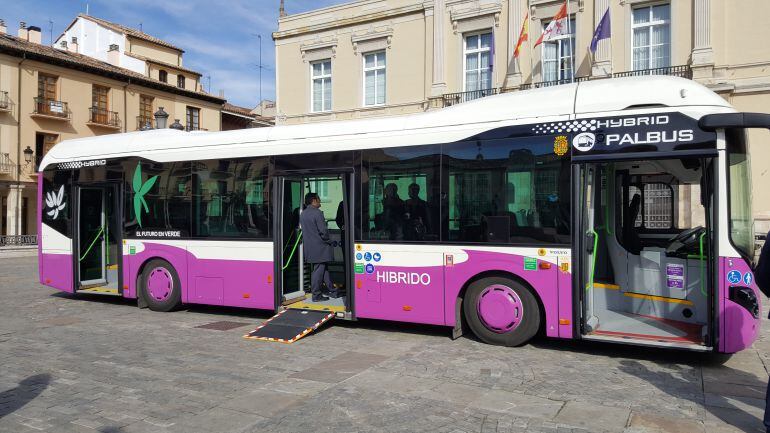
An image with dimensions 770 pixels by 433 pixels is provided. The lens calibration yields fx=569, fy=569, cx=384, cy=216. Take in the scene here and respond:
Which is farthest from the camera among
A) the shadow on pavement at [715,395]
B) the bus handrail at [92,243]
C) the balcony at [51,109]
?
the balcony at [51,109]

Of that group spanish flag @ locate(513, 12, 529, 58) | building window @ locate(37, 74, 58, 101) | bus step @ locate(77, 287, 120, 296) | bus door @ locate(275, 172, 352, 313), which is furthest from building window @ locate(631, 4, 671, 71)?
Result: building window @ locate(37, 74, 58, 101)

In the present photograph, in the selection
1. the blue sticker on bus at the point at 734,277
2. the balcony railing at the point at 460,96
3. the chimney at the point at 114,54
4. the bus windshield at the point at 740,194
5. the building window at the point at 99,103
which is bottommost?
the blue sticker on bus at the point at 734,277

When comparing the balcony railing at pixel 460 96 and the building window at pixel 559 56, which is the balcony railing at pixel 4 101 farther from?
the building window at pixel 559 56

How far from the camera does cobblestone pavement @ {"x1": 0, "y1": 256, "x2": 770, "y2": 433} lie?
15.8 ft

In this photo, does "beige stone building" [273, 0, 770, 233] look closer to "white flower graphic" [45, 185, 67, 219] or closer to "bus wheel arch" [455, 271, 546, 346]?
"bus wheel arch" [455, 271, 546, 346]

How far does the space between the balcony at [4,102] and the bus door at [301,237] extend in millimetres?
30617

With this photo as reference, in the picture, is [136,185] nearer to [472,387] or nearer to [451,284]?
[451,284]

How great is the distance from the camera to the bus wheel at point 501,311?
715cm

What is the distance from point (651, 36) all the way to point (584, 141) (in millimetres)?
15548

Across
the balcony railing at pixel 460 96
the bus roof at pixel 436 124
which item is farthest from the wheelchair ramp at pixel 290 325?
the balcony railing at pixel 460 96

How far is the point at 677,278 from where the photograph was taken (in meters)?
7.08

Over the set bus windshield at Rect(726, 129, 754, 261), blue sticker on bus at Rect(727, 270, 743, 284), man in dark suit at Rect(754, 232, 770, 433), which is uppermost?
bus windshield at Rect(726, 129, 754, 261)

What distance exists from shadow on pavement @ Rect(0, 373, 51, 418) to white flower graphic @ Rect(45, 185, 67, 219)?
6531 mm

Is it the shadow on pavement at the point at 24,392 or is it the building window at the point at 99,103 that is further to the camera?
the building window at the point at 99,103
